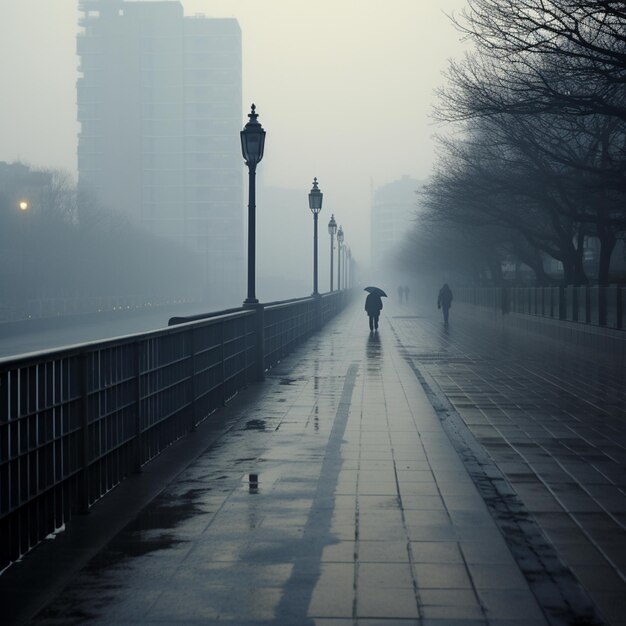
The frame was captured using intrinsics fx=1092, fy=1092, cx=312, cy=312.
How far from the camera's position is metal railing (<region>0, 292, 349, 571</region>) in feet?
18.9

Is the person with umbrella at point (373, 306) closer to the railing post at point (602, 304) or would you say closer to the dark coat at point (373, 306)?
the dark coat at point (373, 306)

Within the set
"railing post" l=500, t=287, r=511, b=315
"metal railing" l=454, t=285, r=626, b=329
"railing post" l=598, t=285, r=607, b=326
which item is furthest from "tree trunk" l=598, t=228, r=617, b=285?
"railing post" l=598, t=285, r=607, b=326

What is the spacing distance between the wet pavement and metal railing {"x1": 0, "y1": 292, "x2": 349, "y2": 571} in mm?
206

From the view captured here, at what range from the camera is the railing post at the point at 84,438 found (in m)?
7.00

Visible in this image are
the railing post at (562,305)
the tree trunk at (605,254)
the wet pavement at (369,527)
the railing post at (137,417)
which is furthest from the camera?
the tree trunk at (605,254)

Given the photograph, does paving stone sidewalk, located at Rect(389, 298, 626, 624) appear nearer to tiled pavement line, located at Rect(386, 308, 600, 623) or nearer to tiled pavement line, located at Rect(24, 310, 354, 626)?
tiled pavement line, located at Rect(386, 308, 600, 623)

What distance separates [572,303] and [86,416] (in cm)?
2643

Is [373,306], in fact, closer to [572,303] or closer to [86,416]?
[572,303]

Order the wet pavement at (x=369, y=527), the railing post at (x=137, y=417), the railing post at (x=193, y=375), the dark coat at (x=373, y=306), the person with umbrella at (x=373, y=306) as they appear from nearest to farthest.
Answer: the wet pavement at (x=369, y=527) → the railing post at (x=137, y=417) → the railing post at (x=193, y=375) → the person with umbrella at (x=373, y=306) → the dark coat at (x=373, y=306)

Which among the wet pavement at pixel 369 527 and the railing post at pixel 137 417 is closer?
the wet pavement at pixel 369 527

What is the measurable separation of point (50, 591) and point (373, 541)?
1903 mm

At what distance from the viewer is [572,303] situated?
31.9 metres

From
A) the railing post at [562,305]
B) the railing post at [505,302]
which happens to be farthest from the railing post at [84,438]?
the railing post at [505,302]

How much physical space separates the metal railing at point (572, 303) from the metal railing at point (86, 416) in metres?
16.1
